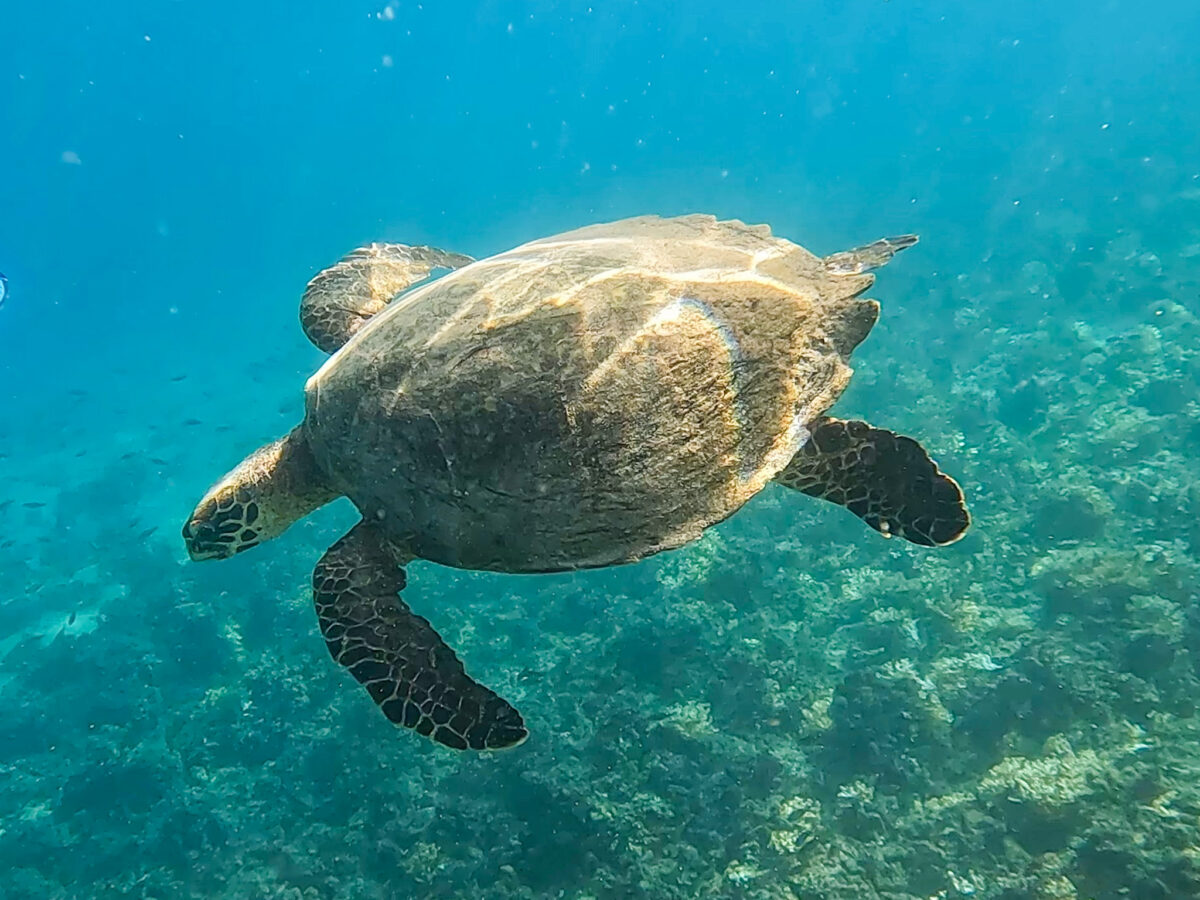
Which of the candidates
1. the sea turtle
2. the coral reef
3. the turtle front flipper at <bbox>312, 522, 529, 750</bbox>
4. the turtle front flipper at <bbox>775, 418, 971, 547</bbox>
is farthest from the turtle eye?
the coral reef

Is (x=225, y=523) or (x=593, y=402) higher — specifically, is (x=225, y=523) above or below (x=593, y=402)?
below

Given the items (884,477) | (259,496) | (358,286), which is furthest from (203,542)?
(884,477)

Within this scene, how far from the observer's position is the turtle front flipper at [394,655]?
384 cm

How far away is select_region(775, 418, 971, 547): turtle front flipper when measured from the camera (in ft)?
14.6

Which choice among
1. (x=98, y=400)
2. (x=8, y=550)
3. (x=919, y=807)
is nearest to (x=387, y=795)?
(x=919, y=807)

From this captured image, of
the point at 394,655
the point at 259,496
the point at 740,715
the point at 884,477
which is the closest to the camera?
the point at 394,655

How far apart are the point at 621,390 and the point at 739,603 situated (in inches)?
284

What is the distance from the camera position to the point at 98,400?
36.7 meters

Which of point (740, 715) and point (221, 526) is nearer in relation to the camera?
point (221, 526)

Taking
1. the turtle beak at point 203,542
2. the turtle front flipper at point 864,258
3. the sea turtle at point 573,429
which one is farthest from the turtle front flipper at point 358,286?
the turtle front flipper at point 864,258

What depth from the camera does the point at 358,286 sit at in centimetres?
657

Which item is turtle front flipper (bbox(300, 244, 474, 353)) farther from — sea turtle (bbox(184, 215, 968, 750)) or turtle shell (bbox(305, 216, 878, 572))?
turtle shell (bbox(305, 216, 878, 572))

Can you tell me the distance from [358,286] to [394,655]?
383 cm

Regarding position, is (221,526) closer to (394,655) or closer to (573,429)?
(394,655)
